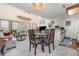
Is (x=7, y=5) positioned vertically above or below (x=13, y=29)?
above

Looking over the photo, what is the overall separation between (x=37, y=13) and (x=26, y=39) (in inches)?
19.2

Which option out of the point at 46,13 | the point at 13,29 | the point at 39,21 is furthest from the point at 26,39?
the point at 46,13

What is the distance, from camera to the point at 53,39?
5.79 ft

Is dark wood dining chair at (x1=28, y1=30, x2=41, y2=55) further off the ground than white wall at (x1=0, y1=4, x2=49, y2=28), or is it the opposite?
white wall at (x1=0, y1=4, x2=49, y2=28)

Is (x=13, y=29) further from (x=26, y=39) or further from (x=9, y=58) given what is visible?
(x=9, y=58)

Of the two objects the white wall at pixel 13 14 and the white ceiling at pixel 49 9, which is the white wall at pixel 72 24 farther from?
the white wall at pixel 13 14

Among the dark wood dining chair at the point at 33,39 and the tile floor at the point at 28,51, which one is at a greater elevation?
the dark wood dining chair at the point at 33,39

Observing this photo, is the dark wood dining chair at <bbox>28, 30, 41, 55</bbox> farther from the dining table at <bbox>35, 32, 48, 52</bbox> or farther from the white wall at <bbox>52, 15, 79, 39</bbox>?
the white wall at <bbox>52, 15, 79, 39</bbox>

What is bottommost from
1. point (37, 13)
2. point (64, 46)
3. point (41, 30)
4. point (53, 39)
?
point (64, 46)

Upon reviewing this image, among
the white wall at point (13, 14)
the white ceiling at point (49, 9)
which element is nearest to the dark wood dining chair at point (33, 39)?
the white wall at point (13, 14)

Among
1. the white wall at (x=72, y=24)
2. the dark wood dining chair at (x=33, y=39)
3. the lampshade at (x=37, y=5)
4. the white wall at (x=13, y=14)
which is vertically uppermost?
the lampshade at (x=37, y=5)

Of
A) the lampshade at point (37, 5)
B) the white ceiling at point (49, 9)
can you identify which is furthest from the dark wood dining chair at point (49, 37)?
the lampshade at point (37, 5)

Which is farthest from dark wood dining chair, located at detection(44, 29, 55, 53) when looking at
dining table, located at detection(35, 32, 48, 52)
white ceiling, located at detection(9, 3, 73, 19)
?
white ceiling, located at detection(9, 3, 73, 19)

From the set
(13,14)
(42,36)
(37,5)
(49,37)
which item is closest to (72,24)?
(49,37)
